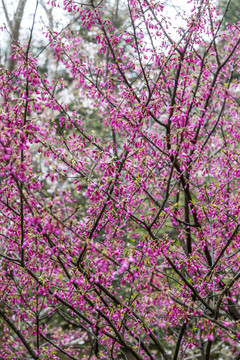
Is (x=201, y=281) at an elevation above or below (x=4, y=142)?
below

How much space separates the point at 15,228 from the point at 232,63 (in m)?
4.34

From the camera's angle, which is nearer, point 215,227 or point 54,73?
point 215,227

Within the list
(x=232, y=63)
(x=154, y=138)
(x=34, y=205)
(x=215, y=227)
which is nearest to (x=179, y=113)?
(x=154, y=138)

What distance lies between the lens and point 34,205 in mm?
2785

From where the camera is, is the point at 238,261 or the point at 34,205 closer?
the point at 34,205

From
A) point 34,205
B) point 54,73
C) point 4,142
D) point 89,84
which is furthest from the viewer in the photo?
point 54,73

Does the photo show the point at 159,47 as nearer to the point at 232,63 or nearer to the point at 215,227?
the point at 232,63

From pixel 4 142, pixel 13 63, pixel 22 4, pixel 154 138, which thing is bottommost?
pixel 4 142

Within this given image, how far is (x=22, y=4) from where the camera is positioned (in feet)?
26.5

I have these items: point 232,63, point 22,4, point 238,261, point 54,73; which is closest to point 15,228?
point 238,261

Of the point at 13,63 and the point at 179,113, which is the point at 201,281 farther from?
the point at 13,63

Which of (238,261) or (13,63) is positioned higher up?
(13,63)

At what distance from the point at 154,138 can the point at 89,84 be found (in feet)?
4.36

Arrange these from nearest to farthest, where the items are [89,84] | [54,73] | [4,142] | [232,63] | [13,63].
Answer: [4,142], [89,84], [232,63], [13,63], [54,73]
